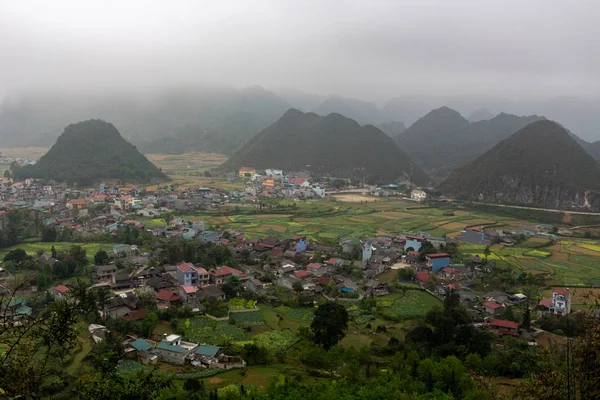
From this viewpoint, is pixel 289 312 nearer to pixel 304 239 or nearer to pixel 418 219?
pixel 304 239

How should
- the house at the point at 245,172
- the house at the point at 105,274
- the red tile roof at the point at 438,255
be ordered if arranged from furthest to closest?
1. the house at the point at 245,172
2. the red tile roof at the point at 438,255
3. the house at the point at 105,274

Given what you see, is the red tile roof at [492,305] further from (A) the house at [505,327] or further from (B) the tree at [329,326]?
(B) the tree at [329,326]

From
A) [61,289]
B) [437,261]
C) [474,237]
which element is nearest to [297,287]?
[437,261]

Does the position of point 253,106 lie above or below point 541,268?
above

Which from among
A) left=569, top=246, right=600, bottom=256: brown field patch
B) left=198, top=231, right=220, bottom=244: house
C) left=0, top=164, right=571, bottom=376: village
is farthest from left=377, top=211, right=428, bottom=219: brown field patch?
left=198, top=231, right=220, bottom=244: house

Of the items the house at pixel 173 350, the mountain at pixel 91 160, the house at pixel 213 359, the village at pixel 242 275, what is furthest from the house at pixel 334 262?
the mountain at pixel 91 160

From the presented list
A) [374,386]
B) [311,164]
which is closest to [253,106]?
[311,164]
